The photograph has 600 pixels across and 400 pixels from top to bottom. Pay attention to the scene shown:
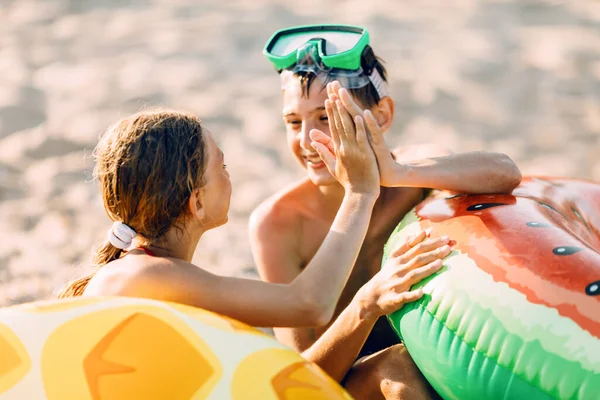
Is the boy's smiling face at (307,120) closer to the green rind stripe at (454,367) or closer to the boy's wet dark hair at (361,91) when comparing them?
the boy's wet dark hair at (361,91)

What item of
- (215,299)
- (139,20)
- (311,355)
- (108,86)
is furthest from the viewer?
(139,20)

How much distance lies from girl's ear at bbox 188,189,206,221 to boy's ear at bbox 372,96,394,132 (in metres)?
0.99

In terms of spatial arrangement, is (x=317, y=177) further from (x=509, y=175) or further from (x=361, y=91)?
(x=509, y=175)

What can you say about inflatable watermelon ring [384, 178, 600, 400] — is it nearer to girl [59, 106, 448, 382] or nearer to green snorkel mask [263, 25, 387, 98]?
girl [59, 106, 448, 382]

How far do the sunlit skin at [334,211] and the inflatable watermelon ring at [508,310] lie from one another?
0.49 ft

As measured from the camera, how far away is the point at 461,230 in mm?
2631

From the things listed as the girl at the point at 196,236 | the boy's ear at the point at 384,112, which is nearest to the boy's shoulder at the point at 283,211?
the boy's ear at the point at 384,112

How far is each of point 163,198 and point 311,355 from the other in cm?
76

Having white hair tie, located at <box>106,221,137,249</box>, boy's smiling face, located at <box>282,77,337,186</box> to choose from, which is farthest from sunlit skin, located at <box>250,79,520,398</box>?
white hair tie, located at <box>106,221,137,249</box>

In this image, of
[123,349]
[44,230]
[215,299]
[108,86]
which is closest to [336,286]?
[215,299]

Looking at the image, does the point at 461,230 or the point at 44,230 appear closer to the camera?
the point at 461,230

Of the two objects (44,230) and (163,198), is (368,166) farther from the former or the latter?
(44,230)

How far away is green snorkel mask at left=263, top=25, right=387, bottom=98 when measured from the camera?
10.8 ft

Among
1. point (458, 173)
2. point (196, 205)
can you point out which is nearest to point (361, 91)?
point (458, 173)
